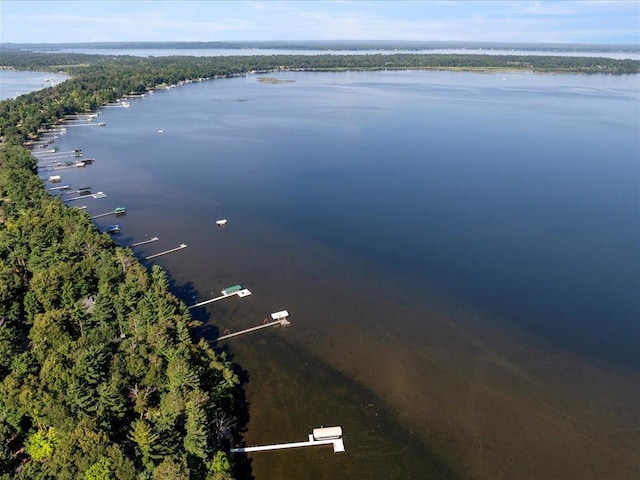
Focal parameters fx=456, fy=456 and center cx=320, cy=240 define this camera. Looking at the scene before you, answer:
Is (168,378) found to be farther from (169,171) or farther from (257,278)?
(169,171)

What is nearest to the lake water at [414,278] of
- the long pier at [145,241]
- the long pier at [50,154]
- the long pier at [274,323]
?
the long pier at [274,323]

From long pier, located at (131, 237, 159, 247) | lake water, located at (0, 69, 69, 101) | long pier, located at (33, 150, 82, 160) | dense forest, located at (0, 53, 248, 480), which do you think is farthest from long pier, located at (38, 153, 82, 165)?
lake water, located at (0, 69, 69, 101)

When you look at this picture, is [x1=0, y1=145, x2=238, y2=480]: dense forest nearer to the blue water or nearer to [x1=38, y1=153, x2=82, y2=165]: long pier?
the blue water

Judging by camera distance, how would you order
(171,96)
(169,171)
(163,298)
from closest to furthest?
1. (163,298)
2. (169,171)
3. (171,96)

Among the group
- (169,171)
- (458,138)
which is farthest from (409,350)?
(458,138)

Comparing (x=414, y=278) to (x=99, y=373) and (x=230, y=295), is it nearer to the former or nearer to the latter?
(x=230, y=295)

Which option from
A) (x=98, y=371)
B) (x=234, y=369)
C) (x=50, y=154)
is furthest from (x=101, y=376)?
(x=50, y=154)
